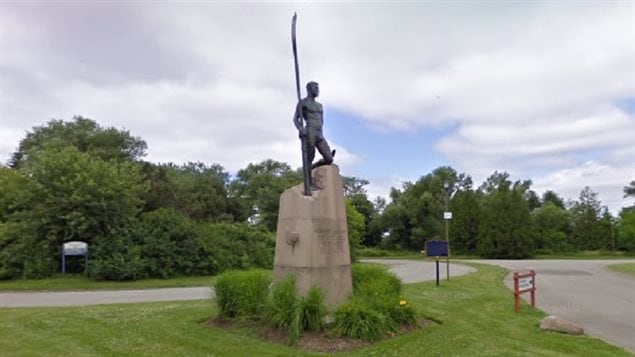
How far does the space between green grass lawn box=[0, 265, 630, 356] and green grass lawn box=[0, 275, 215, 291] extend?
8.25 meters

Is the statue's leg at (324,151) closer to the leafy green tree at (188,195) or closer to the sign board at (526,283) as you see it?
the sign board at (526,283)

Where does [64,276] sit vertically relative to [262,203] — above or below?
below

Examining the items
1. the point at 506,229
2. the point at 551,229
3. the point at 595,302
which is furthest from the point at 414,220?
the point at 595,302

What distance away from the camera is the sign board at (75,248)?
72.2 feet

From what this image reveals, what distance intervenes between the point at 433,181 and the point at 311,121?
63513 mm

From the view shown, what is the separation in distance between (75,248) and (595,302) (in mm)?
19977

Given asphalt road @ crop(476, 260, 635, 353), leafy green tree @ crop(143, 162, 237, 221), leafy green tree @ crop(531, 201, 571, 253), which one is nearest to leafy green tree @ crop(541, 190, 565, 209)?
leafy green tree @ crop(531, 201, 571, 253)

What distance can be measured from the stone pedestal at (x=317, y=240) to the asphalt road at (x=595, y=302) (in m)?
5.02

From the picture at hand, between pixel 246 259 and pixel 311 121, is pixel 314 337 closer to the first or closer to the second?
pixel 311 121

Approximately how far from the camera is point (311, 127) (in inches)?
408

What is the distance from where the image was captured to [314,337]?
801 centimetres

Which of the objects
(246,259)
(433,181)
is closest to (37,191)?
(246,259)

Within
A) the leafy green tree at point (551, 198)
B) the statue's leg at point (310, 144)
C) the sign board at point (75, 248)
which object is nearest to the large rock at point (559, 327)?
the statue's leg at point (310, 144)

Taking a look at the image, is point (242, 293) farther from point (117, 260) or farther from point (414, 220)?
point (414, 220)
